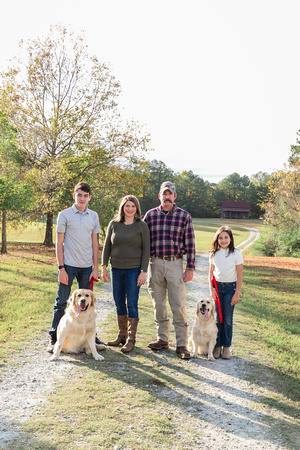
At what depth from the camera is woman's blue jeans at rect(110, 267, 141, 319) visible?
18.6ft

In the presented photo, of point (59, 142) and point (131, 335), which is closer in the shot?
point (131, 335)

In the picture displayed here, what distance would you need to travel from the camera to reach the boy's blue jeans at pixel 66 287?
5660mm

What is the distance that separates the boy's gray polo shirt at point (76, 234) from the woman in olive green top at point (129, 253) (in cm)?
30

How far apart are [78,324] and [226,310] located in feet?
7.20

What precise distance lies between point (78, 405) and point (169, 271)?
2324mm

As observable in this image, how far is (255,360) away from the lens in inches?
236

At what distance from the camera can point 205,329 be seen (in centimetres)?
571

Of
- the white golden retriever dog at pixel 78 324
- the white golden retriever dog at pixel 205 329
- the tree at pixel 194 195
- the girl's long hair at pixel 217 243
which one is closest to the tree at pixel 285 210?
the girl's long hair at pixel 217 243

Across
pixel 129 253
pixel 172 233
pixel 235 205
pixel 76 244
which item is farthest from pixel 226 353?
pixel 235 205

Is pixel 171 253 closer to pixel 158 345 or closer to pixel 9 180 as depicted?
pixel 158 345

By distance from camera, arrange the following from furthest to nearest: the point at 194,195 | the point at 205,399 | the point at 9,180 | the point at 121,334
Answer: the point at 194,195 < the point at 9,180 < the point at 121,334 < the point at 205,399

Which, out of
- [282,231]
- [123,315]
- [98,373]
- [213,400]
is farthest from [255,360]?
[282,231]

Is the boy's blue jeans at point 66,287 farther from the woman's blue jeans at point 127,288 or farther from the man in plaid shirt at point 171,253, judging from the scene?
the man in plaid shirt at point 171,253


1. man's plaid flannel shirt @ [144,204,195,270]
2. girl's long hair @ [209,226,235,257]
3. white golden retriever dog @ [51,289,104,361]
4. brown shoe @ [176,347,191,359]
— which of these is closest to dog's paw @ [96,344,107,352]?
white golden retriever dog @ [51,289,104,361]
